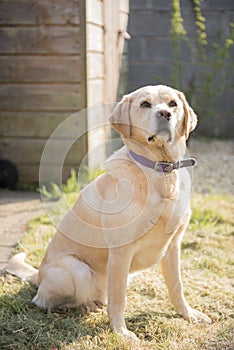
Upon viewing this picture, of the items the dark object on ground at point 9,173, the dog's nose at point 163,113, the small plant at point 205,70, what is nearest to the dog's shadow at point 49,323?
the dog's nose at point 163,113

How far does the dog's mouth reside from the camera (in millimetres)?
2699

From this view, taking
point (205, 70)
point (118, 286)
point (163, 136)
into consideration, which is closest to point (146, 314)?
point (118, 286)

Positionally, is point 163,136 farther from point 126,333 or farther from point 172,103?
point 126,333

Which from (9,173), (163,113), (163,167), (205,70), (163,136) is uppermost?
(163,113)

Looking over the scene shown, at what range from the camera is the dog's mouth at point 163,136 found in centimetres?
270

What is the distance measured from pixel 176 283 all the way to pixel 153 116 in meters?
0.95

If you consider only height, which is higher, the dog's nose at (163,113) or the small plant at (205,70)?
the dog's nose at (163,113)

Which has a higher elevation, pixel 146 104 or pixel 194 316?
pixel 146 104

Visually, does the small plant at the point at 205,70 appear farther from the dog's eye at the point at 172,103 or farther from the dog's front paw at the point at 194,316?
the dog's front paw at the point at 194,316

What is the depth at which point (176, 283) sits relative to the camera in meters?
3.01

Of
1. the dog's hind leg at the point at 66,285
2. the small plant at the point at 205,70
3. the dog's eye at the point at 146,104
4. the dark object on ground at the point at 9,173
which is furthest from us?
the small plant at the point at 205,70

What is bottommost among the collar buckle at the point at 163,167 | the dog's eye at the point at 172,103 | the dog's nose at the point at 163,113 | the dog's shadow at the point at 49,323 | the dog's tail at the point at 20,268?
the dog's tail at the point at 20,268

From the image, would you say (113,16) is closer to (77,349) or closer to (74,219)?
(74,219)

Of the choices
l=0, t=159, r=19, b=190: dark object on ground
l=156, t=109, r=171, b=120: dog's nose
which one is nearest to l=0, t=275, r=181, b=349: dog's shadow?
l=156, t=109, r=171, b=120: dog's nose
